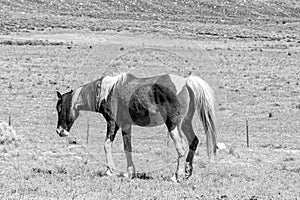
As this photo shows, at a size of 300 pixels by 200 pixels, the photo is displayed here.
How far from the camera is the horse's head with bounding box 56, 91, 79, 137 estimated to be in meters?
12.0

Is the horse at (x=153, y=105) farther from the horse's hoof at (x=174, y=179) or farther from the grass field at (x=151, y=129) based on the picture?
the grass field at (x=151, y=129)

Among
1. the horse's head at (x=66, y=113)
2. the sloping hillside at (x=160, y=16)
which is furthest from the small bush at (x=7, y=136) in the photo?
the sloping hillside at (x=160, y=16)

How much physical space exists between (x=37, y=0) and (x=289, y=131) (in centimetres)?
10422

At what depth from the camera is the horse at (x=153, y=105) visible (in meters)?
11.1

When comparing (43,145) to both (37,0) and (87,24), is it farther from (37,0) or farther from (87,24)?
(37,0)

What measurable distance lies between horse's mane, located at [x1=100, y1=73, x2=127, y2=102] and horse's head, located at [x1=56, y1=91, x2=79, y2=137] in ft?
2.27

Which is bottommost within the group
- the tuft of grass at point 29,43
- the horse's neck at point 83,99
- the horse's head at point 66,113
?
the tuft of grass at point 29,43

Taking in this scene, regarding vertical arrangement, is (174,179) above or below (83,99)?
below

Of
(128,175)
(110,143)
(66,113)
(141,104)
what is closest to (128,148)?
(110,143)

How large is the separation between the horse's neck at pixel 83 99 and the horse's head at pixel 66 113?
91mm

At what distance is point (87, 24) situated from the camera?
9475 centimetres

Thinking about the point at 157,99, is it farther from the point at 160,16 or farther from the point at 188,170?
the point at 160,16

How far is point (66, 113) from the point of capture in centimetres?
1201

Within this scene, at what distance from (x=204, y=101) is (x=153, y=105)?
858 millimetres
